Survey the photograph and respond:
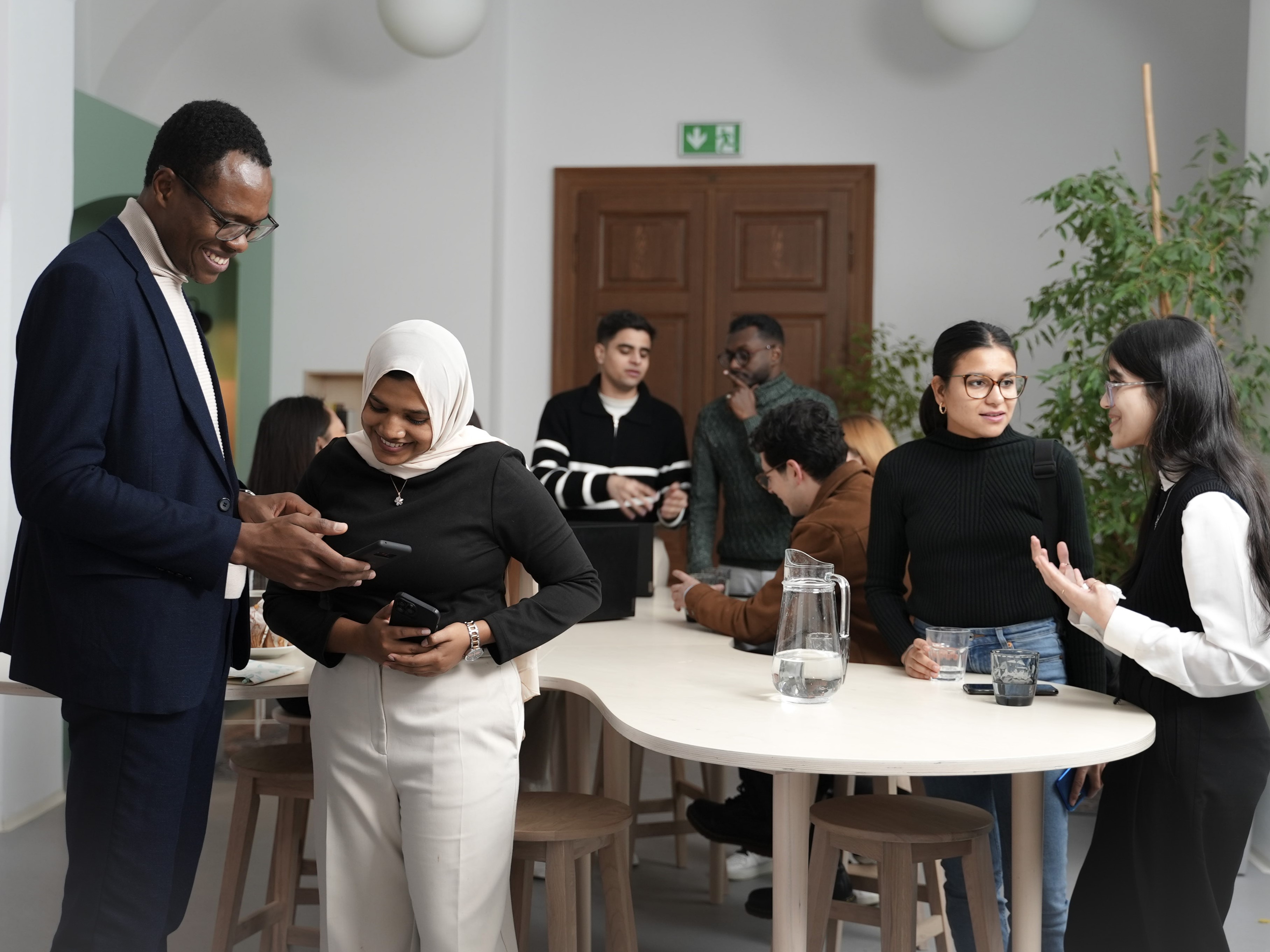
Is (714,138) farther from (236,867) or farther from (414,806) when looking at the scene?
(414,806)

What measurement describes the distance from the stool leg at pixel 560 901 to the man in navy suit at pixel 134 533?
69cm

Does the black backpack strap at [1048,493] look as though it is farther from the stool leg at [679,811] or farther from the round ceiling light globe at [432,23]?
the round ceiling light globe at [432,23]

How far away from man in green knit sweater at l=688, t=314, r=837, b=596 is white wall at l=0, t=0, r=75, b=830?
221 centimetres

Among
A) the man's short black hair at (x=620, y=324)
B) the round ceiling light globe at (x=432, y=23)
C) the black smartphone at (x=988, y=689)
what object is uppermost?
the round ceiling light globe at (x=432, y=23)

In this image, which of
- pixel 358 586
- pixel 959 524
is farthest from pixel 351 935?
pixel 959 524

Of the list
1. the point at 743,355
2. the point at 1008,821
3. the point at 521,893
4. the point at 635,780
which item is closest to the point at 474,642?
the point at 521,893

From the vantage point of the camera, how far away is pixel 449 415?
78.8 inches

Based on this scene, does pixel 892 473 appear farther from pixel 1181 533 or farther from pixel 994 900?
pixel 994 900

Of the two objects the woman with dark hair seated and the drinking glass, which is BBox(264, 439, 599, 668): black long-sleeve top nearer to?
the drinking glass

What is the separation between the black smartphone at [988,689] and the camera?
2.28 meters

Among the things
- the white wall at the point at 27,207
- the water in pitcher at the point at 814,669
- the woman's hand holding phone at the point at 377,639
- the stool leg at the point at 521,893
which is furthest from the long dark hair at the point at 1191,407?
the white wall at the point at 27,207

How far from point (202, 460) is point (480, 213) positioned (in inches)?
162

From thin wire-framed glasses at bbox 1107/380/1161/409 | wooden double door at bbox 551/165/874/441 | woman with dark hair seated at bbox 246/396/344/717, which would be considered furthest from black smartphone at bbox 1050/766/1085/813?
wooden double door at bbox 551/165/874/441

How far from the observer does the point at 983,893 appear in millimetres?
2254
